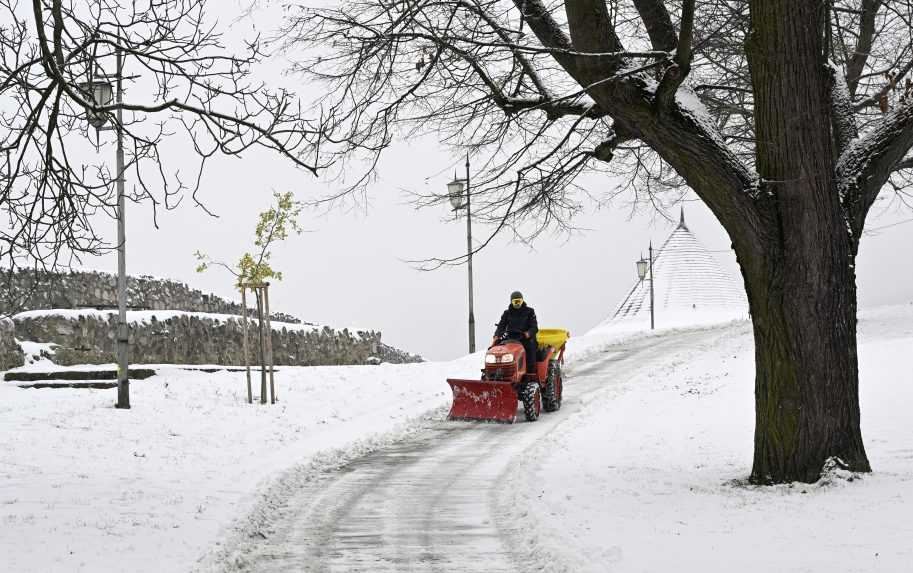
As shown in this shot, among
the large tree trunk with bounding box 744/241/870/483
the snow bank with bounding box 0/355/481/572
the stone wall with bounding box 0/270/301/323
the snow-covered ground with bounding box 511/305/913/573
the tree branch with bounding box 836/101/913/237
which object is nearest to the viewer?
the snow-covered ground with bounding box 511/305/913/573

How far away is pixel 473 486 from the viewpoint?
924 centimetres

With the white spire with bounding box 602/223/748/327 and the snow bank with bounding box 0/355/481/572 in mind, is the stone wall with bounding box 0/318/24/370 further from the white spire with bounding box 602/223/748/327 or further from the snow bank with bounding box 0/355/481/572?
the white spire with bounding box 602/223/748/327

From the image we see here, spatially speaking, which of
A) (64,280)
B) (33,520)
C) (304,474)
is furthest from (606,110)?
(64,280)

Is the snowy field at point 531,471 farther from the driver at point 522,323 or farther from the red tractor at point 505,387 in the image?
the driver at point 522,323

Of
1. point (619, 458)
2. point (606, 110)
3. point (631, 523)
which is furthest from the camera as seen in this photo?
point (619, 458)

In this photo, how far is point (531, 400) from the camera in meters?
13.9

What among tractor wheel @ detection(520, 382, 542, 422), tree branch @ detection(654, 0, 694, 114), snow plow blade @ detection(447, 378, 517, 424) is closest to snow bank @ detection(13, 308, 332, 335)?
snow plow blade @ detection(447, 378, 517, 424)

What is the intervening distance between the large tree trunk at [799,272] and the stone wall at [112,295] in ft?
54.0

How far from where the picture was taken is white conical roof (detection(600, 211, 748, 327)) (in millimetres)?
42281

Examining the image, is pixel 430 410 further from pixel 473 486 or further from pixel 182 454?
pixel 473 486

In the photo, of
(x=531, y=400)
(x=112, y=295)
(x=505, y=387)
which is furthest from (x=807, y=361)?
(x=112, y=295)

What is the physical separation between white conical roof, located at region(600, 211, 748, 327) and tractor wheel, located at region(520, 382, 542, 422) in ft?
90.7

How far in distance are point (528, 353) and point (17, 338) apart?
1080 cm

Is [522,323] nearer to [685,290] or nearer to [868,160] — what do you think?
[868,160]
